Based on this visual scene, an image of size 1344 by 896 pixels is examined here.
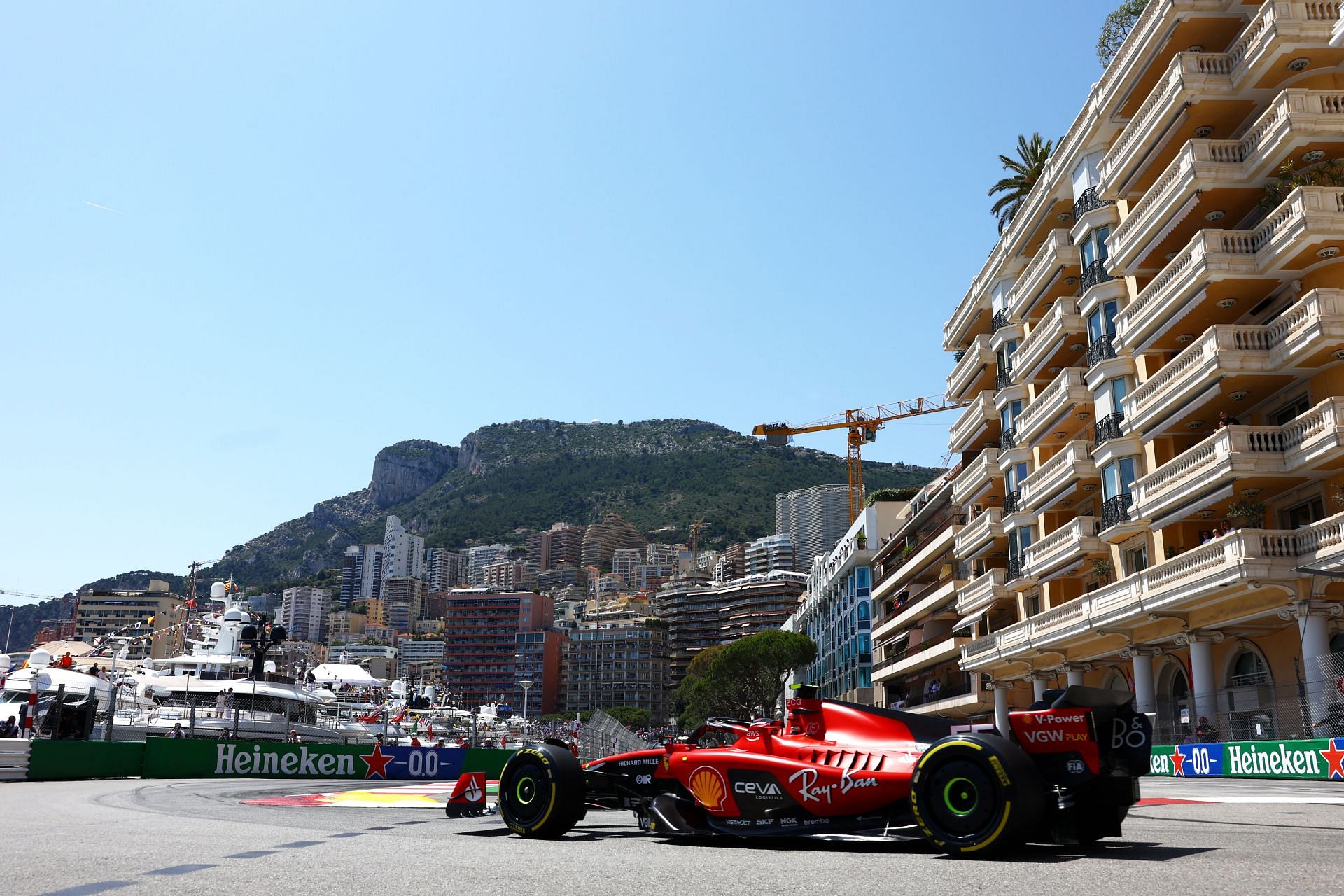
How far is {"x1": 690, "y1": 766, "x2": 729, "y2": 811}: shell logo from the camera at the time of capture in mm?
9914

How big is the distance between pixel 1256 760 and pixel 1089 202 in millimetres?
22432

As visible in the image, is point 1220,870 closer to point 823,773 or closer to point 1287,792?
point 823,773

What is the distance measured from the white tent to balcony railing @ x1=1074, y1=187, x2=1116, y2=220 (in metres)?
55.7

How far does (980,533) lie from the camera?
169ft

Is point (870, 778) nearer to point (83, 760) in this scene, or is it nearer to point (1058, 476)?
point (83, 760)

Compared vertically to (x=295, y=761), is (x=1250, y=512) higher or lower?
higher

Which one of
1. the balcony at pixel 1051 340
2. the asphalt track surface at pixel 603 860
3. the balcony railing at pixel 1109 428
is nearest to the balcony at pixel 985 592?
the balcony at pixel 1051 340

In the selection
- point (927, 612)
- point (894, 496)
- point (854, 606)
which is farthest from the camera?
point (894, 496)

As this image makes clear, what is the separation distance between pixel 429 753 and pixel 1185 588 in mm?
22154

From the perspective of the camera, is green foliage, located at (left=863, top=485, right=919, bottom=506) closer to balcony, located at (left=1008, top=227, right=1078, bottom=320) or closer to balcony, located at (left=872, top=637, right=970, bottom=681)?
balcony, located at (left=872, top=637, right=970, bottom=681)

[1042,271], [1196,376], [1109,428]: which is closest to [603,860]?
[1196,376]

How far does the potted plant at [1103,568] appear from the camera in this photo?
38719 millimetres

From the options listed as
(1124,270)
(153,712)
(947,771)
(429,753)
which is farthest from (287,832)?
(153,712)

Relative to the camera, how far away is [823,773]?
9234 mm
